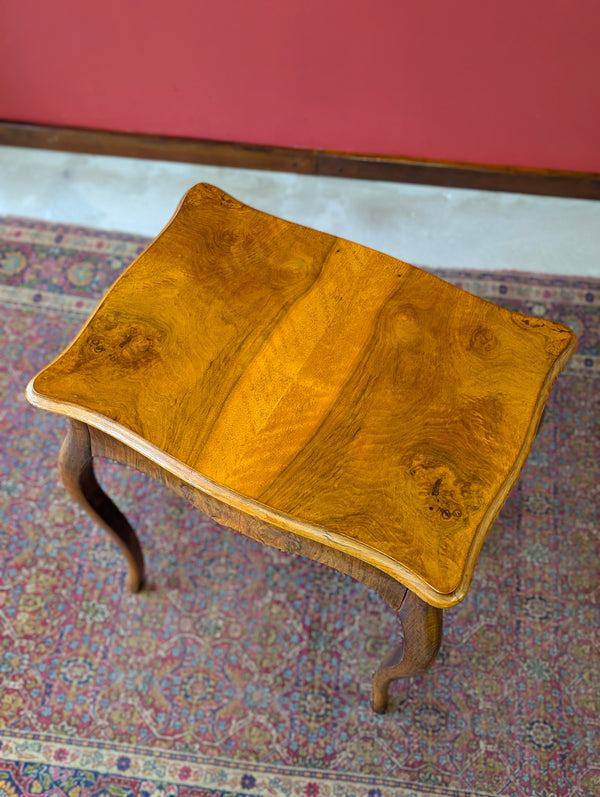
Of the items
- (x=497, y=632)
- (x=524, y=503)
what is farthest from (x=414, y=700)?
(x=524, y=503)

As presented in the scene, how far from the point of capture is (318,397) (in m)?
1.38

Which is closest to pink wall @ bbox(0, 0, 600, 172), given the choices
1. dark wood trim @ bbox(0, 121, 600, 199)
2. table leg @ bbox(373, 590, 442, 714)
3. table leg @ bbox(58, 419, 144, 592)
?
dark wood trim @ bbox(0, 121, 600, 199)

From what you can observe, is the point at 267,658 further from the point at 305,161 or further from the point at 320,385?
the point at 305,161

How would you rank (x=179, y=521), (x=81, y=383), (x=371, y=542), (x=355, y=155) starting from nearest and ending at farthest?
(x=371, y=542) < (x=81, y=383) < (x=179, y=521) < (x=355, y=155)

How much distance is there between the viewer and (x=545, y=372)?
1423 mm

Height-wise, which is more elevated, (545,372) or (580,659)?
(545,372)

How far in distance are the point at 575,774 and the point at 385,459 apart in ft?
2.77

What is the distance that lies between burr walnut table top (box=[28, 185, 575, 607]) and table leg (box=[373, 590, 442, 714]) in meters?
0.10

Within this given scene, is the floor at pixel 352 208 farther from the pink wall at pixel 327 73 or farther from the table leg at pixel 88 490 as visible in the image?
the table leg at pixel 88 490

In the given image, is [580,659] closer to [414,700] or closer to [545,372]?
[414,700]

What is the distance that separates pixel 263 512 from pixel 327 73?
152 centimetres

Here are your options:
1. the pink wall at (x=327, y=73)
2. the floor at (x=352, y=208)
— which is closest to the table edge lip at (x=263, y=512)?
the floor at (x=352, y=208)

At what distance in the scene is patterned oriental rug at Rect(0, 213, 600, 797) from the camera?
5.49 ft

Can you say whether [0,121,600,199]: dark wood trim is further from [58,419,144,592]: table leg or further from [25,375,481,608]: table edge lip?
[25,375,481,608]: table edge lip
